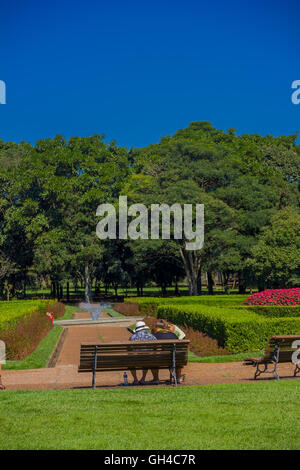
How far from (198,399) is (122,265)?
43.0 meters

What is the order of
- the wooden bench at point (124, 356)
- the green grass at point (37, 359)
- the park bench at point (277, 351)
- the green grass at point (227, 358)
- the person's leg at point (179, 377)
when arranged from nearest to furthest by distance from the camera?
the wooden bench at point (124, 356) < the person's leg at point (179, 377) < the park bench at point (277, 351) < the green grass at point (37, 359) < the green grass at point (227, 358)

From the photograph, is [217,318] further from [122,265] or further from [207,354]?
[122,265]

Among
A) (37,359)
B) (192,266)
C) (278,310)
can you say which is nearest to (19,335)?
(37,359)

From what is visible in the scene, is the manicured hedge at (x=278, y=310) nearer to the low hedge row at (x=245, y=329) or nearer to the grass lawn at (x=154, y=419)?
the low hedge row at (x=245, y=329)

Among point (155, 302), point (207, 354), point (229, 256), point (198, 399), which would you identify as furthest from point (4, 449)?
point (229, 256)

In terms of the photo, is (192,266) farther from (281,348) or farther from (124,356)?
(124,356)

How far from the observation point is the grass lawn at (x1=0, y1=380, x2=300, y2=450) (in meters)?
5.05

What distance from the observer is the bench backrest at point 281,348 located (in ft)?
31.7

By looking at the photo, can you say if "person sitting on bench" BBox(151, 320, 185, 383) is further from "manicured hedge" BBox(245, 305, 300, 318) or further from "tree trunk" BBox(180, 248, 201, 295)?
"tree trunk" BBox(180, 248, 201, 295)

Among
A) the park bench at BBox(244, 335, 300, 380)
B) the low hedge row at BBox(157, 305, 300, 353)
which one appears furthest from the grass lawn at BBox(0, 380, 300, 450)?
the low hedge row at BBox(157, 305, 300, 353)

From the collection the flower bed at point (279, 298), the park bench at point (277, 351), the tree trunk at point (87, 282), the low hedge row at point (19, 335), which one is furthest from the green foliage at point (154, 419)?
the tree trunk at point (87, 282)

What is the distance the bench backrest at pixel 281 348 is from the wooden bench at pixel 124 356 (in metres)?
1.85

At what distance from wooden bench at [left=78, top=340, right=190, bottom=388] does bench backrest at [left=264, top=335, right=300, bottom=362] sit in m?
1.85

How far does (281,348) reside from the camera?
9.81m
